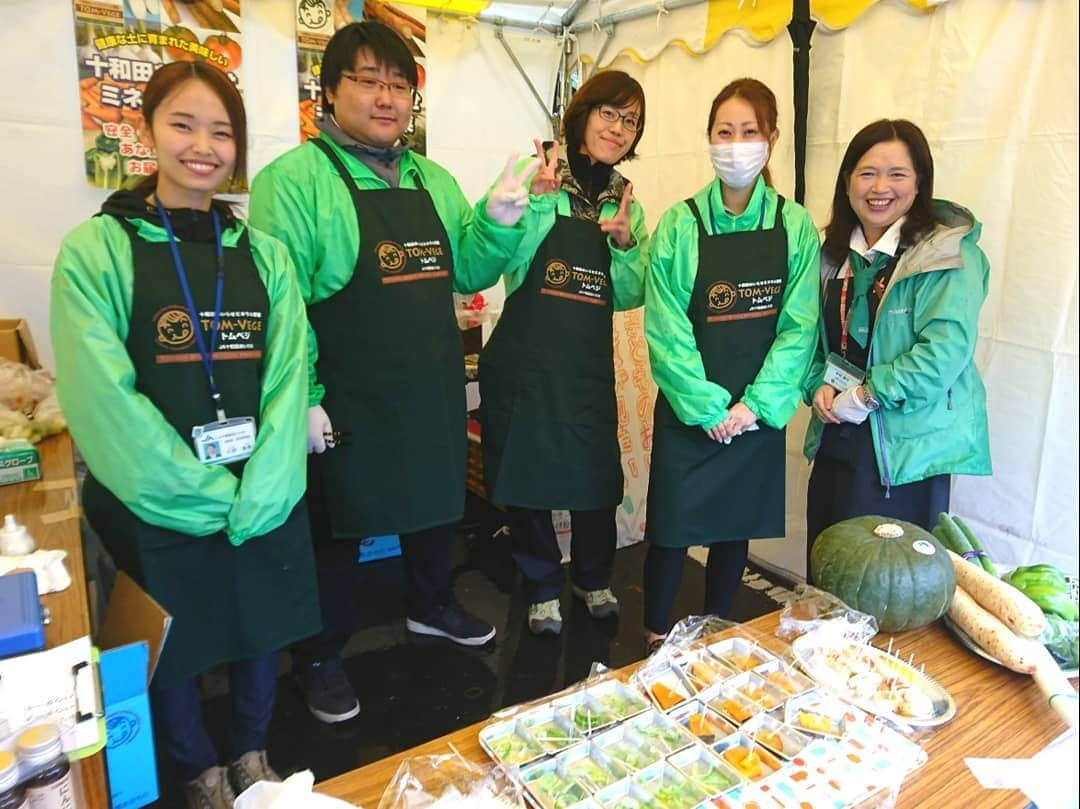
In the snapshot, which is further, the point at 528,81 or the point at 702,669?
the point at 528,81

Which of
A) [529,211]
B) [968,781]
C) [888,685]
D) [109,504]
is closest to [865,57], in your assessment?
[529,211]

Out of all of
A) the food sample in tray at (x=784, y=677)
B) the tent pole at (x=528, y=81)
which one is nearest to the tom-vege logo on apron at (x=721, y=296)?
the food sample in tray at (x=784, y=677)

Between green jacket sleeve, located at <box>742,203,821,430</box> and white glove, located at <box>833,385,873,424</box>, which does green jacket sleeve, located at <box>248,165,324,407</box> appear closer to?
green jacket sleeve, located at <box>742,203,821,430</box>

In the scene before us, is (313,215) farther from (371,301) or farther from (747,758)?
(747,758)

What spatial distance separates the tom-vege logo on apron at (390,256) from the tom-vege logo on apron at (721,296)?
81cm

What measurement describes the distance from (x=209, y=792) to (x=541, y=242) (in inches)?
62.1

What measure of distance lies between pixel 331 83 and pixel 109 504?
1104 mm

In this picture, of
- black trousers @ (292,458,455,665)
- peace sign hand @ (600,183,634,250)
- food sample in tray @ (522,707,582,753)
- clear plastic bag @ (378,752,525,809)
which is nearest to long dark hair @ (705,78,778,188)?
peace sign hand @ (600,183,634,250)

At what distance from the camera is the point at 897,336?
6.56ft

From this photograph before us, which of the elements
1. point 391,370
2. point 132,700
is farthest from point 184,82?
point 132,700

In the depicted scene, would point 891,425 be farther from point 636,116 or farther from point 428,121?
point 428,121

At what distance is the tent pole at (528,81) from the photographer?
3369 mm

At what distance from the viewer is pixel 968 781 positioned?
1045mm

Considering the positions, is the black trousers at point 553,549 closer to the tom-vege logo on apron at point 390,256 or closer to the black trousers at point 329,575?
the black trousers at point 329,575
